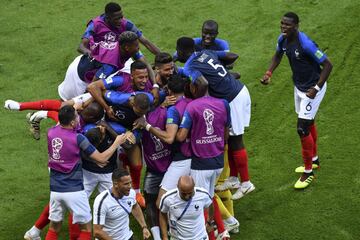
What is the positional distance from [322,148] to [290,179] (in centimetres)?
99

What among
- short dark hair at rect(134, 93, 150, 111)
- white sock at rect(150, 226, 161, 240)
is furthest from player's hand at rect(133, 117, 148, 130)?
white sock at rect(150, 226, 161, 240)

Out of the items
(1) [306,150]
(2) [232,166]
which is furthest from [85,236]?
(1) [306,150]

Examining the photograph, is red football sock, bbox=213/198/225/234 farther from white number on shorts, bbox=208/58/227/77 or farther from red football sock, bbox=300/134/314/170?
red football sock, bbox=300/134/314/170

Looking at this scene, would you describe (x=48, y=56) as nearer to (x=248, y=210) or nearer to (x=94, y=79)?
(x=94, y=79)

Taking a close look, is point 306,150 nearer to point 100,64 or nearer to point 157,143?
point 157,143

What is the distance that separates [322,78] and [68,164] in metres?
3.73

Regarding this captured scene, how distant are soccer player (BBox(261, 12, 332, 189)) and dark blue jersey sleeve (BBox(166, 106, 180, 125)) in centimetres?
213

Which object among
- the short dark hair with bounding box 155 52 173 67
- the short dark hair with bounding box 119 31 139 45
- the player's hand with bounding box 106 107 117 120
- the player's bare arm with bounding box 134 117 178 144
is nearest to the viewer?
the player's bare arm with bounding box 134 117 178 144

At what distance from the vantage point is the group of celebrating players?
828 cm

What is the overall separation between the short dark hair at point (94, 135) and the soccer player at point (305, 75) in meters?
2.93

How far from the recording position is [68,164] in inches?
332

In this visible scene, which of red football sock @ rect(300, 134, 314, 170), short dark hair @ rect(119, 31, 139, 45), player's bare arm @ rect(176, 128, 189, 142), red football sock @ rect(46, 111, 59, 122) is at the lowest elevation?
red football sock @ rect(300, 134, 314, 170)

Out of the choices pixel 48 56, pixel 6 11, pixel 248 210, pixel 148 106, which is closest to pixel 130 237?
pixel 148 106

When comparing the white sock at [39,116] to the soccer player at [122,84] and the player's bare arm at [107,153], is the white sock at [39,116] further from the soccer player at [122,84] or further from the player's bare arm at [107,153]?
the player's bare arm at [107,153]
